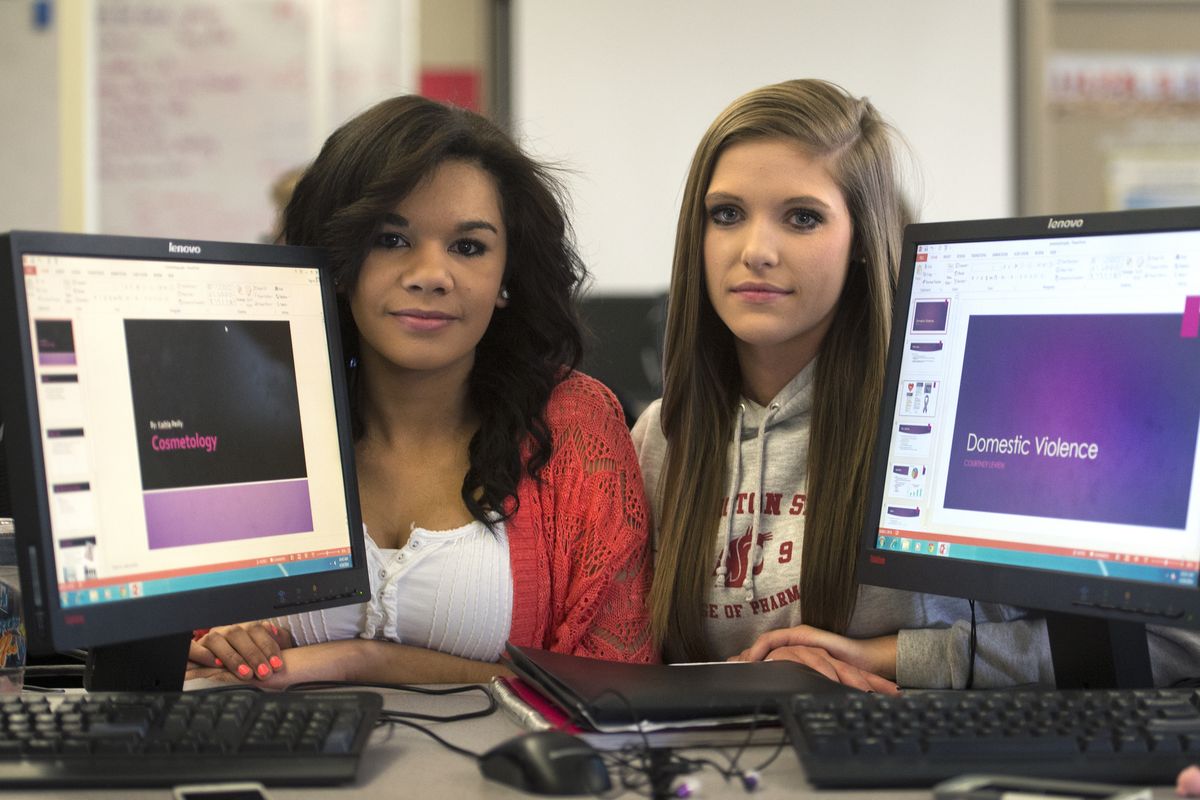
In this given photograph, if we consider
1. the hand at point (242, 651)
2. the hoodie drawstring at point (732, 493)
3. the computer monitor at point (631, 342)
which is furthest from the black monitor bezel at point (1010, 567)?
the computer monitor at point (631, 342)

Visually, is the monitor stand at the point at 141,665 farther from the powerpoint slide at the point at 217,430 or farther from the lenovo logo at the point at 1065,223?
the lenovo logo at the point at 1065,223

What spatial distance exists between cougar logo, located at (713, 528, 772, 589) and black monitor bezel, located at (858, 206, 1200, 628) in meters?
0.21

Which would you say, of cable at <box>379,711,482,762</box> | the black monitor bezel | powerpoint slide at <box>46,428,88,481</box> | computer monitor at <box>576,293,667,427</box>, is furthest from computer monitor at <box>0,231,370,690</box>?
computer monitor at <box>576,293,667,427</box>

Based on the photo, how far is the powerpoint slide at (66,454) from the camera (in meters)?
1.00

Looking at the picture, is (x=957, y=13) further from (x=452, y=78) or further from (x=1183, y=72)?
(x=452, y=78)

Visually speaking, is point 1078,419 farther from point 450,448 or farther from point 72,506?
point 72,506

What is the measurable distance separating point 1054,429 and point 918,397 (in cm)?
14

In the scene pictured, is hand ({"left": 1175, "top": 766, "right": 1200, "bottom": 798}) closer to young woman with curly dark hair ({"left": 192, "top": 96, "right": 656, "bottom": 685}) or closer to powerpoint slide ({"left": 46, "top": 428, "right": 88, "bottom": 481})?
young woman with curly dark hair ({"left": 192, "top": 96, "right": 656, "bottom": 685})

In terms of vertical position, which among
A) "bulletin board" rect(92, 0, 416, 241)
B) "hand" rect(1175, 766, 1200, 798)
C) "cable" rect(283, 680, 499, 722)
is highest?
"bulletin board" rect(92, 0, 416, 241)

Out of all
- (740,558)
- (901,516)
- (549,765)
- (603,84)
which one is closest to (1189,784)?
(901,516)

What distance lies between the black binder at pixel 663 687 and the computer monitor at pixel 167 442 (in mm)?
221

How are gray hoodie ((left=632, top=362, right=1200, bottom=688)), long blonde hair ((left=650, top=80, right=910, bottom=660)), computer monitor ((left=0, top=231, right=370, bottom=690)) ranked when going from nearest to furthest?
computer monitor ((left=0, top=231, right=370, bottom=690)) → gray hoodie ((left=632, top=362, right=1200, bottom=688)) → long blonde hair ((left=650, top=80, right=910, bottom=660))

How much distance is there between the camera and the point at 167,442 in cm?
107

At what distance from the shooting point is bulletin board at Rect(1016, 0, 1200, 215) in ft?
13.7
